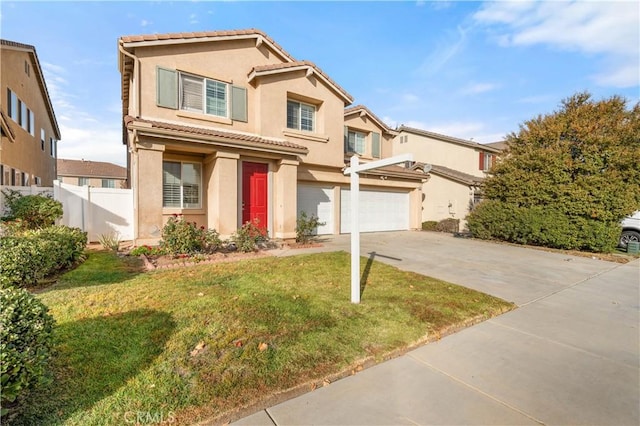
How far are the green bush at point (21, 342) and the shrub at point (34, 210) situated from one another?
8632 millimetres

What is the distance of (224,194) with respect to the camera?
9.70 meters

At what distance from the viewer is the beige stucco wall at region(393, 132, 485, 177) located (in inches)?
864

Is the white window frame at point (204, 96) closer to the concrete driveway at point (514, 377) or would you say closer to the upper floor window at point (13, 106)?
the concrete driveway at point (514, 377)

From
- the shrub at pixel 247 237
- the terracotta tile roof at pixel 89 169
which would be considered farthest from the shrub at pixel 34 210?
the terracotta tile roof at pixel 89 169

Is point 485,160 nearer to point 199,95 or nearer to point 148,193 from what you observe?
point 199,95

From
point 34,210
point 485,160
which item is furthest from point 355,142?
point 34,210

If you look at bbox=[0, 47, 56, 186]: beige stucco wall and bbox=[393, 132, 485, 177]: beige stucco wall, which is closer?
bbox=[0, 47, 56, 186]: beige stucco wall

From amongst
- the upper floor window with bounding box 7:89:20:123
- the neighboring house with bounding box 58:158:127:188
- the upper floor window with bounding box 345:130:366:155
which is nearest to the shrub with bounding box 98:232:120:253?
the upper floor window with bounding box 7:89:20:123

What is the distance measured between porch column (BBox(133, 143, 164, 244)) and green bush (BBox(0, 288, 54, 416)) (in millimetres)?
6722

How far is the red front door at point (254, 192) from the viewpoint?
10594 millimetres

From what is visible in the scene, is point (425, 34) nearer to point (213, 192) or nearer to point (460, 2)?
point (460, 2)

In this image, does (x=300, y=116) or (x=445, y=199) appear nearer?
(x=300, y=116)

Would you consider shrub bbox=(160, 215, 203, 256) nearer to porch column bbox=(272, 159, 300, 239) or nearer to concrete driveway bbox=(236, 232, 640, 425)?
porch column bbox=(272, 159, 300, 239)

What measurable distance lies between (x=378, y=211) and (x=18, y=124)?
19.1m
